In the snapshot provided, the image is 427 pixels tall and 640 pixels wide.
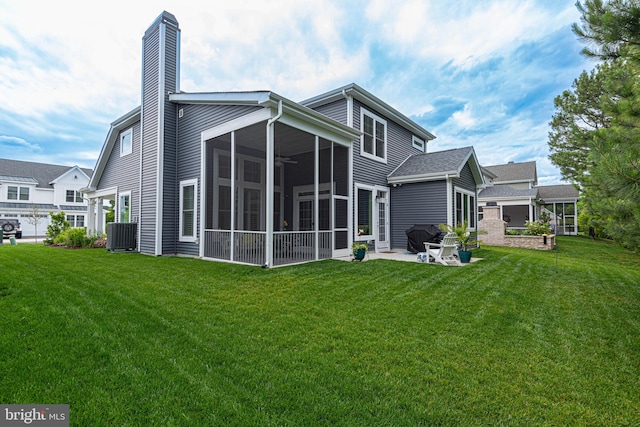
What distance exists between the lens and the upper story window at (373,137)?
10.6 metres

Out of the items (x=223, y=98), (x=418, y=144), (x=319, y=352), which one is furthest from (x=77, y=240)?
(x=418, y=144)

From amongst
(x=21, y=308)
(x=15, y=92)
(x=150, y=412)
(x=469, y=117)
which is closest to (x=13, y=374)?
(x=150, y=412)

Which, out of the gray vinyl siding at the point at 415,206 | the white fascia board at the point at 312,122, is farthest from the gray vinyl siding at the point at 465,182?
the white fascia board at the point at 312,122

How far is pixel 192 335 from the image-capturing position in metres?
3.04

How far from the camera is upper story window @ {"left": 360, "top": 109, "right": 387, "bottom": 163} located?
10551 mm

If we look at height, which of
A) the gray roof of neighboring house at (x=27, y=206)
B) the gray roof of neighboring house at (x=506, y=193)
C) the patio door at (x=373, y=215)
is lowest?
the patio door at (x=373, y=215)

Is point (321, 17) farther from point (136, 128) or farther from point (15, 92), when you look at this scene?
point (15, 92)

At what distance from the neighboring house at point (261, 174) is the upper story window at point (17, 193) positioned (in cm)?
2196

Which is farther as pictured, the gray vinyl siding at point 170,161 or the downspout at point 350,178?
the gray vinyl siding at point 170,161

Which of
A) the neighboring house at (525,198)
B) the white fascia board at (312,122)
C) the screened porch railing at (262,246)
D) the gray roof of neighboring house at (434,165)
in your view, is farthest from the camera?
the neighboring house at (525,198)

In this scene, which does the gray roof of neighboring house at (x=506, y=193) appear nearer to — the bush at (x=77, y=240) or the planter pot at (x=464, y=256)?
the planter pot at (x=464, y=256)

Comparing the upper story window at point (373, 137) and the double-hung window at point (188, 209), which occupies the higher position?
the upper story window at point (373, 137)

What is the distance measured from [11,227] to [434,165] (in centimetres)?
3197

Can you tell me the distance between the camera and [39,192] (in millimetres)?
27062
